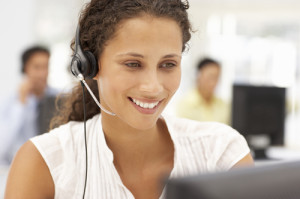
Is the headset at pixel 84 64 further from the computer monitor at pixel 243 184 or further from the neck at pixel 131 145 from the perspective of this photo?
the computer monitor at pixel 243 184

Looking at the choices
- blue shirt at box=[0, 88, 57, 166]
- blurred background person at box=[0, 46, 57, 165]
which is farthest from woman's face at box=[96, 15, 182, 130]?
blue shirt at box=[0, 88, 57, 166]

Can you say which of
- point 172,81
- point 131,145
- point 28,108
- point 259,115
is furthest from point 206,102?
point 172,81

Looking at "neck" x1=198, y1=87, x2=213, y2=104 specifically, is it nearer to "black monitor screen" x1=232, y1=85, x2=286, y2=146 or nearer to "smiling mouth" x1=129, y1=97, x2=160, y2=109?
"black monitor screen" x1=232, y1=85, x2=286, y2=146

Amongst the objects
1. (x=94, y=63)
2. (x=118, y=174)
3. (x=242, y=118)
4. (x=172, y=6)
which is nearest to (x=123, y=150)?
(x=118, y=174)

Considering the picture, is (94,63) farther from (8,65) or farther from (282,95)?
(8,65)

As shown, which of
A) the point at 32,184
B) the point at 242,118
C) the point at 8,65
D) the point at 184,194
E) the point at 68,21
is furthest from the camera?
the point at 68,21

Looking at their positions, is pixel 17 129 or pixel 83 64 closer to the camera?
pixel 83 64

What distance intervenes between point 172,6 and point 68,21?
14.0 ft

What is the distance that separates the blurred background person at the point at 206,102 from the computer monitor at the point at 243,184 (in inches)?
138

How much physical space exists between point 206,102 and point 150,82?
122 inches

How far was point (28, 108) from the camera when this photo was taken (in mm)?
2867

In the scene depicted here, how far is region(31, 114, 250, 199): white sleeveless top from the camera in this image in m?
1.05

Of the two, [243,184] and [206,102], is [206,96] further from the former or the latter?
[243,184]

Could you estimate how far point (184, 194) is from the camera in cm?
33
